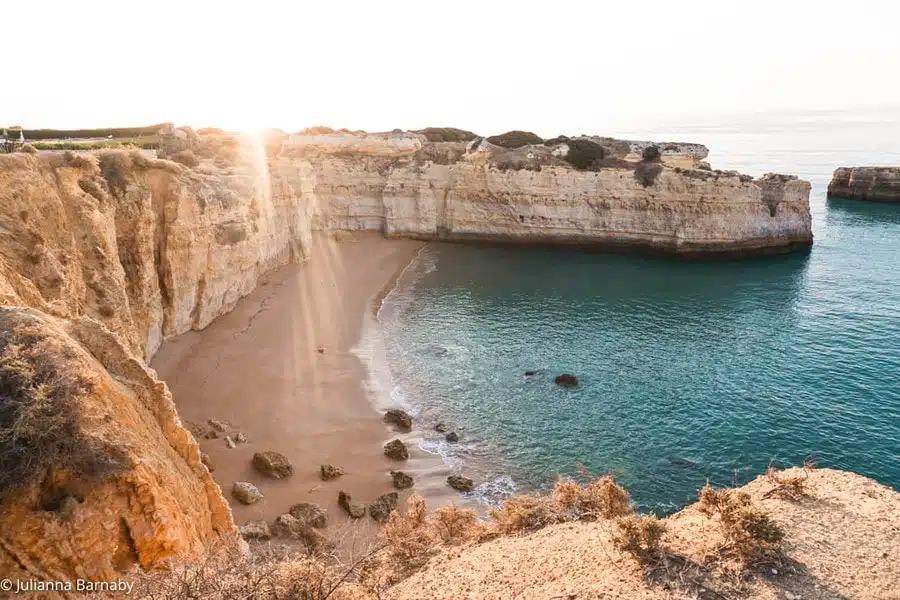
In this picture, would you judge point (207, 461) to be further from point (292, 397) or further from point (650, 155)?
point (650, 155)

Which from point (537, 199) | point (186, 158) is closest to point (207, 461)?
point (186, 158)

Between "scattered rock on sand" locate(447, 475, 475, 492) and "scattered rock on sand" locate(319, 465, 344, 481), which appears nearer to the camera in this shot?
"scattered rock on sand" locate(319, 465, 344, 481)

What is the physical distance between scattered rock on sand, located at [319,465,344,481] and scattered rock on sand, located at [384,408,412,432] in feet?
12.2

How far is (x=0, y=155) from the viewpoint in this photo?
645 inches

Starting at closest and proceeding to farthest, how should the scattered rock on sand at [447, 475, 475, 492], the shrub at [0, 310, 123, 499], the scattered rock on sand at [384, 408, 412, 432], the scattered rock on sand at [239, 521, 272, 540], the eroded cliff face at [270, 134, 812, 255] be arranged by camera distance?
the shrub at [0, 310, 123, 499]
the scattered rock on sand at [239, 521, 272, 540]
the scattered rock on sand at [447, 475, 475, 492]
the scattered rock on sand at [384, 408, 412, 432]
the eroded cliff face at [270, 134, 812, 255]

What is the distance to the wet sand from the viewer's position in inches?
668

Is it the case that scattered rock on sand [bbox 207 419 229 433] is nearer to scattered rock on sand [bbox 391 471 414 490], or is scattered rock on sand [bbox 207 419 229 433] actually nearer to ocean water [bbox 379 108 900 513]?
scattered rock on sand [bbox 391 471 414 490]

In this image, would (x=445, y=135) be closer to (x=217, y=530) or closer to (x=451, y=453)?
(x=451, y=453)

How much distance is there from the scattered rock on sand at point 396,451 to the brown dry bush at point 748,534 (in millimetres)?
11515

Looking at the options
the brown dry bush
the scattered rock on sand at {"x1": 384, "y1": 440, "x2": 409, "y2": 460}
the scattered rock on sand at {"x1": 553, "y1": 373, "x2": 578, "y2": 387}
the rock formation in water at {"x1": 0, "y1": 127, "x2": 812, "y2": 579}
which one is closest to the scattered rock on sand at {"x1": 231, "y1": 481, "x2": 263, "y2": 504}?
the rock formation in water at {"x1": 0, "y1": 127, "x2": 812, "y2": 579}

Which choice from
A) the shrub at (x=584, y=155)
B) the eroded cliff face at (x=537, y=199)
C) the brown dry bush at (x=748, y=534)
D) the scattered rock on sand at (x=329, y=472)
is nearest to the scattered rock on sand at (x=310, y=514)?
the scattered rock on sand at (x=329, y=472)

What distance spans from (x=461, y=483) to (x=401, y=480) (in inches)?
76.0

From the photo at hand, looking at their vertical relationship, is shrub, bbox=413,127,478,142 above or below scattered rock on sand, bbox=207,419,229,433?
above

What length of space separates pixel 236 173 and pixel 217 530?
2582 cm
